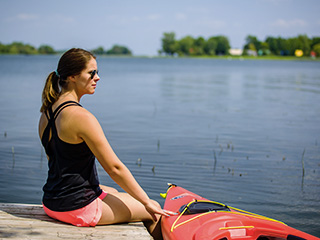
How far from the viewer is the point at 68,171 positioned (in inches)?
127

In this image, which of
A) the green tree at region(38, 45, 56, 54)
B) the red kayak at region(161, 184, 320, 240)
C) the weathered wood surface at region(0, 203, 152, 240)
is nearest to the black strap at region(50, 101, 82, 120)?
the weathered wood surface at region(0, 203, 152, 240)

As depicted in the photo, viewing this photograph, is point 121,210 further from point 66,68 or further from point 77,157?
point 66,68

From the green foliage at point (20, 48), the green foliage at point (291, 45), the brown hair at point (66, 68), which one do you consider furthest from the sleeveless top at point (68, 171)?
the green foliage at point (291, 45)

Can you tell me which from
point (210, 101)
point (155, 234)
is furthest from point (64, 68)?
point (210, 101)

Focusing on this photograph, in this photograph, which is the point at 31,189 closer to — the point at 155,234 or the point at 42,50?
the point at 155,234

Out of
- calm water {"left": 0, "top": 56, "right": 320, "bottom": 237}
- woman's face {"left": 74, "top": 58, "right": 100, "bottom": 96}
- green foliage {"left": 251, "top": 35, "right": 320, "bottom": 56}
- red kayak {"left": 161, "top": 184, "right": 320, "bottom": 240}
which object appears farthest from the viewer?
green foliage {"left": 251, "top": 35, "right": 320, "bottom": 56}

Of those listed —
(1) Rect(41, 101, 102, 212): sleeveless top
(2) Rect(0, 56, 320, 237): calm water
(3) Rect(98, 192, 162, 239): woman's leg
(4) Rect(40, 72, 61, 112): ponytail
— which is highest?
(4) Rect(40, 72, 61, 112): ponytail

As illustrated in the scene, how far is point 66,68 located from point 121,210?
1.31 m

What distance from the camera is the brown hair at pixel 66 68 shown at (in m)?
3.31

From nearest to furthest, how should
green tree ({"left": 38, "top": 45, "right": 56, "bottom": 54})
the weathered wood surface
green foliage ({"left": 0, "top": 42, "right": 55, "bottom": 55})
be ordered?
the weathered wood surface
green foliage ({"left": 0, "top": 42, "right": 55, "bottom": 55})
green tree ({"left": 38, "top": 45, "right": 56, "bottom": 54})

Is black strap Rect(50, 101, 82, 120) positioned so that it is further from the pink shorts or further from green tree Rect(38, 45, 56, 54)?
green tree Rect(38, 45, 56, 54)

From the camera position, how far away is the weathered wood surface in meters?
3.24

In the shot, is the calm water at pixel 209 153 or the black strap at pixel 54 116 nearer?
the black strap at pixel 54 116

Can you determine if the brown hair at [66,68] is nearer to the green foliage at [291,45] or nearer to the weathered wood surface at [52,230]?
the weathered wood surface at [52,230]
